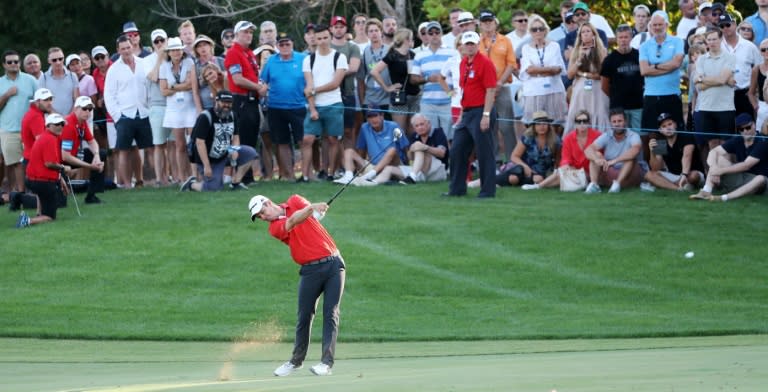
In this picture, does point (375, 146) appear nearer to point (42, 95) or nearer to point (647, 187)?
point (647, 187)

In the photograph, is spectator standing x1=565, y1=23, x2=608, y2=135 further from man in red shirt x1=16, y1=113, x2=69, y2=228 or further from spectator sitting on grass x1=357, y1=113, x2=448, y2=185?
man in red shirt x1=16, y1=113, x2=69, y2=228

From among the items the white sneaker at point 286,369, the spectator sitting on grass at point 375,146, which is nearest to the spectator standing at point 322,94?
the spectator sitting on grass at point 375,146

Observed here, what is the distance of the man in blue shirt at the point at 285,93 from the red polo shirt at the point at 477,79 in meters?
3.74

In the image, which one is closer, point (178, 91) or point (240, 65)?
point (240, 65)

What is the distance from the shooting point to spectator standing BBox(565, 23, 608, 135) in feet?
67.6

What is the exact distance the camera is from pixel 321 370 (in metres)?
11.2

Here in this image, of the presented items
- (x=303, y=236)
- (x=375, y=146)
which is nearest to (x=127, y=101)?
(x=375, y=146)

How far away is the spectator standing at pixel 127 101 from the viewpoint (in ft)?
74.3

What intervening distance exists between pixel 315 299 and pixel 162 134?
11665 mm

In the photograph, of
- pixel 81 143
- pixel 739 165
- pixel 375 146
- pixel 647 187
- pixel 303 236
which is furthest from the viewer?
pixel 375 146

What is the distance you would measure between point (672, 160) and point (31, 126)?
9772 millimetres

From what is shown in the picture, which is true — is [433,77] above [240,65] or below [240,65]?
below

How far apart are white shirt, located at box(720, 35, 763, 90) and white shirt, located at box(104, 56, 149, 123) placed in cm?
944

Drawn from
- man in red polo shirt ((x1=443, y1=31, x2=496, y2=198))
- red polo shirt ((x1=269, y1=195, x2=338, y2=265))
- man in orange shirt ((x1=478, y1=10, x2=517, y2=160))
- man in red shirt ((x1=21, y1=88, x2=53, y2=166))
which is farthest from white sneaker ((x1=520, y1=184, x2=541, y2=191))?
red polo shirt ((x1=269, y1=195, x2=338, y2=265))
